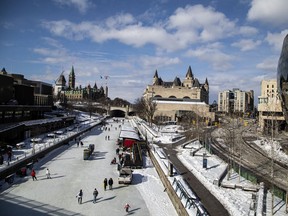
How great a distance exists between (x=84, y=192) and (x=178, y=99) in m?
99.8

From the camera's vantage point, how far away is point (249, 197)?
1909 centimetres

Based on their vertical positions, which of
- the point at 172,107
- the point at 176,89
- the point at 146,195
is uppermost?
the point at 176,89

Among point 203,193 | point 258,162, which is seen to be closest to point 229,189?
point 203,193

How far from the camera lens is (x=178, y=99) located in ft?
384

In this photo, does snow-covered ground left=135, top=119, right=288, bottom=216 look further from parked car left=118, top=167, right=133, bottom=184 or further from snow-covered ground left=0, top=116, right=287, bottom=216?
parked car left=118, top=167, right=133, bottom=184

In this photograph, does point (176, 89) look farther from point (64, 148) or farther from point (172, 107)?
point (64, 148)

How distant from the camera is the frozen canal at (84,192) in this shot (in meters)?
16.7

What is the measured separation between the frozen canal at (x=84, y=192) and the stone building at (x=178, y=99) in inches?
1732

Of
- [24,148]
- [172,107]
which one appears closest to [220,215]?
[24,148]

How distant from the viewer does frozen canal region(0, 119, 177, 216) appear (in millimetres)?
16719

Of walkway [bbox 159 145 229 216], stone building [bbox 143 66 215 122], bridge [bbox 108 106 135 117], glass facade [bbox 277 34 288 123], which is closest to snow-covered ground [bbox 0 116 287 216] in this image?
walkway [bbox 159 145 229 216]

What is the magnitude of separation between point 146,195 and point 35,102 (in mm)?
50635

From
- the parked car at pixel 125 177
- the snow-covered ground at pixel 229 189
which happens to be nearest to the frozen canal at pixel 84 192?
the parked car at pixel 125 177

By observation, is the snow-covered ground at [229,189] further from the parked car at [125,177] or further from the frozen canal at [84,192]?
the parked car at [125,177]
